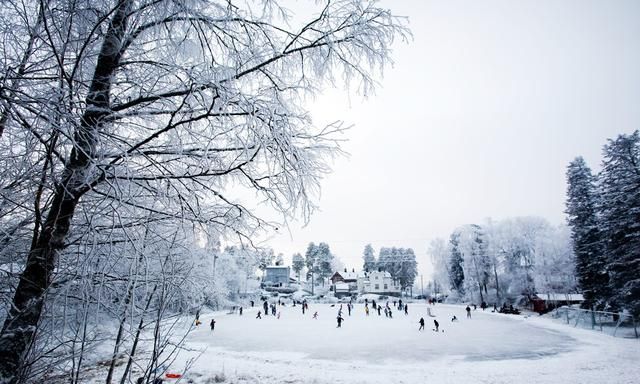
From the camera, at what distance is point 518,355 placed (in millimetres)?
14617

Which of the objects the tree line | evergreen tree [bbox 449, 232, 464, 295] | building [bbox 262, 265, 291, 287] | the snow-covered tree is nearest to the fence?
the tree line

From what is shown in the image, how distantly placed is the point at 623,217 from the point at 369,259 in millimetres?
97781

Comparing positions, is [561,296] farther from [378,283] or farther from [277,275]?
[277,275]

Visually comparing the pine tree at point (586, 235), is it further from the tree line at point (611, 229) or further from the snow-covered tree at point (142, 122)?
the snow-covered tree at point (142, 122)

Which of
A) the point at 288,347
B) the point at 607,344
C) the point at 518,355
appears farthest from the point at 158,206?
the point at 607,344

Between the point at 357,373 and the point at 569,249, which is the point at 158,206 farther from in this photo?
the point at 569,249

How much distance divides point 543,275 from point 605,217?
30034mm

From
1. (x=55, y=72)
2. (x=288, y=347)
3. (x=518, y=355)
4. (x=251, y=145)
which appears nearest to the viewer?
(x=251, y=145)

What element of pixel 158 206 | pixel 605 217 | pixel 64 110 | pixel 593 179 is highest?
pixel 593 179

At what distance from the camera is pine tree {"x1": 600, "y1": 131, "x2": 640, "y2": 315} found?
22.3m

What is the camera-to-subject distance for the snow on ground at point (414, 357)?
1105 centimetres

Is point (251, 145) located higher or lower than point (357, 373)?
higher

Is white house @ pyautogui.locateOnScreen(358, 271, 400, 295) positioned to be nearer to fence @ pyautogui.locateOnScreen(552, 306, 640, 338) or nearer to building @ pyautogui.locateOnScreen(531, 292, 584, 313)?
building @ pyautogui.locateOnScreen(531, 292, 584, 313)

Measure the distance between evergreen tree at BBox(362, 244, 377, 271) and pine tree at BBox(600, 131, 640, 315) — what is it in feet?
293
